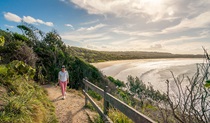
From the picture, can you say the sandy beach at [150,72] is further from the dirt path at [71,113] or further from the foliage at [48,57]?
the dirt path at [71,113]

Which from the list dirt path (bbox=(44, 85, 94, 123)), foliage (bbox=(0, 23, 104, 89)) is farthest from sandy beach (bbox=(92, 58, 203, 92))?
dirt path (bbox=(44, 85, 94, 123))

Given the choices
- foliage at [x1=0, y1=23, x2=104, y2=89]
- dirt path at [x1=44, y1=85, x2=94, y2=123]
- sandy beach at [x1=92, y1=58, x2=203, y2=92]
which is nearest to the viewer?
dirt path at [x1=44, y1=85, x2=94, y2=123]

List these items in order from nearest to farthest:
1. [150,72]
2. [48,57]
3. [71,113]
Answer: [71,113], [48,57], [150,72]

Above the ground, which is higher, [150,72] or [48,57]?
[48,57]

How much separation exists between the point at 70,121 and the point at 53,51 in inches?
397

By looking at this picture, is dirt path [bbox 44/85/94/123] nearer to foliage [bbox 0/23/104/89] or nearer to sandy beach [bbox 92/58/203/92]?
foliage [bbox 0/23/104/89]

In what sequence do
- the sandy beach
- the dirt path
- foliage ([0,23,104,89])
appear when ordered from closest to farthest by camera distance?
the dirt path
foliage ([0,23,104,89])
the sandy beach

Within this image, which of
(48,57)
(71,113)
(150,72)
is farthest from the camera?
(150,72)

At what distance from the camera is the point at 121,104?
3.38 meters

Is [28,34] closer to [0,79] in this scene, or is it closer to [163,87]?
[0,79]

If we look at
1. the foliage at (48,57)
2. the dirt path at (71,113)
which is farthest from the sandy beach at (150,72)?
the dirt path at (71,113)

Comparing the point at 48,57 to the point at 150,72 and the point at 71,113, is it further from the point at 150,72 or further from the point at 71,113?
the point at 150,72

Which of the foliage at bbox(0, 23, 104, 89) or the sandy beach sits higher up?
the foliage at bbox(0, 23, 104, 89)

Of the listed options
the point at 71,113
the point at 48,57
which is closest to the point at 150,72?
the point at 48,57
